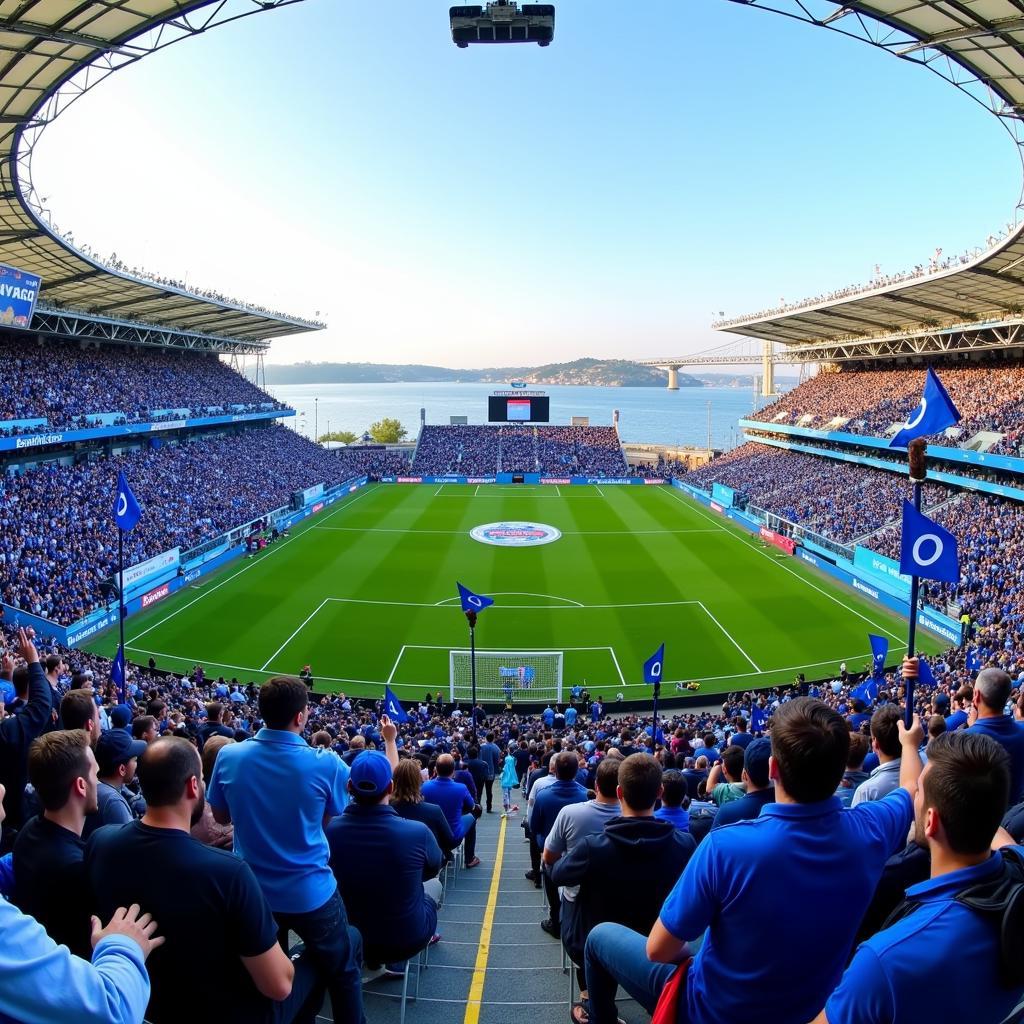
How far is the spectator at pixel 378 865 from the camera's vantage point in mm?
4520

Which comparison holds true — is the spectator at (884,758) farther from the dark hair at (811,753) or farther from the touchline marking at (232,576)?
the touchline marking at (232,576)

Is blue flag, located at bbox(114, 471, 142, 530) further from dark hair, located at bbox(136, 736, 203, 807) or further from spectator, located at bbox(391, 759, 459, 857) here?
dark hair, located at bbox(136, 736, 203, 807)

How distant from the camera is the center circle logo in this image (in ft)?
154

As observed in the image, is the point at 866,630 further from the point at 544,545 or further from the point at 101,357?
the point at 101,357

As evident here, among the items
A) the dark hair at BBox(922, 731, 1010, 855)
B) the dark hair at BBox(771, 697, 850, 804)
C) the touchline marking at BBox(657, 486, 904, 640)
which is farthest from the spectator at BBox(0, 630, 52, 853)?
the touchline marking at BBox(657, 486, 904, 640)

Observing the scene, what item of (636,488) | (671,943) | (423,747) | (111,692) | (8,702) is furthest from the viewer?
(636,488)

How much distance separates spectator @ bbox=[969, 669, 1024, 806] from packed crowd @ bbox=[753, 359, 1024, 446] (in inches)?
1438

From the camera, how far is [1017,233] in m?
27.8

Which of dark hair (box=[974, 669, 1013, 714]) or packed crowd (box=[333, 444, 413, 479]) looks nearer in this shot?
dark hair (box=[974, 669, 1013, 714])

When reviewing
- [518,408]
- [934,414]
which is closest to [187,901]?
[934,414]

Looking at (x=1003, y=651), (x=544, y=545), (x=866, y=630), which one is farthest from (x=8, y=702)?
(x=544, y=545)

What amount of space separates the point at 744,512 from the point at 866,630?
2329 cm

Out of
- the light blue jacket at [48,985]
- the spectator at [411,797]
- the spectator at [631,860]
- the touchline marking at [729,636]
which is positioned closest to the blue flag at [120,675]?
the spectator at [411,797]

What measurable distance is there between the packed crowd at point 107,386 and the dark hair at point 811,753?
40139mm
